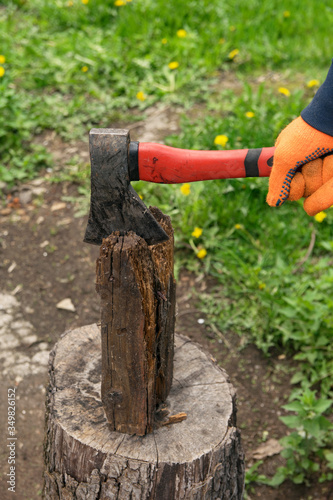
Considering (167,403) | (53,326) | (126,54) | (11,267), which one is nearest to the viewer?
(167,403)

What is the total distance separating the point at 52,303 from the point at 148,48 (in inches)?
117

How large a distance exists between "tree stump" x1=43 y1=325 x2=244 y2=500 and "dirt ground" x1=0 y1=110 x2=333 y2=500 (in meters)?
0.75

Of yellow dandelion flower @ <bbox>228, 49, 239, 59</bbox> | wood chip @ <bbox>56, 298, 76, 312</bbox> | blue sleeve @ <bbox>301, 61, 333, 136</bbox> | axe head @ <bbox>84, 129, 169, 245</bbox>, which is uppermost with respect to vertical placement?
blue sleeve @ <bbox>301, 61, 333, 136</bbox>

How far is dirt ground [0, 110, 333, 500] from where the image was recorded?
110 inches

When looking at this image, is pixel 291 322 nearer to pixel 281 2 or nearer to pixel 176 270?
pixel 176 270

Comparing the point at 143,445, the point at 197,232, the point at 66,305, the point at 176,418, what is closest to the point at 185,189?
the point at 197,232

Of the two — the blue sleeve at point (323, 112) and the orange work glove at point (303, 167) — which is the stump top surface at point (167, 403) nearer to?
the orange work glove at point (303, 167)

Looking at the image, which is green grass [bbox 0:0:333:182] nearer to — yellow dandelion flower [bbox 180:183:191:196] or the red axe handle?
yellow dandelion flower [bbox 180:183:191:196]

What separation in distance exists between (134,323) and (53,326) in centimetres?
164

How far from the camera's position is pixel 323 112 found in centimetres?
180

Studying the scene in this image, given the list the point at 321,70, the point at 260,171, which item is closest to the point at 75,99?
the point at 321,70

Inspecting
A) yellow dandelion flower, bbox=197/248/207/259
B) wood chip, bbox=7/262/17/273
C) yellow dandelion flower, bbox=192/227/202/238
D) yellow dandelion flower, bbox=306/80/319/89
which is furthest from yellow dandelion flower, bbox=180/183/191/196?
yellow dandelion flower, bbox=306/80/319/89

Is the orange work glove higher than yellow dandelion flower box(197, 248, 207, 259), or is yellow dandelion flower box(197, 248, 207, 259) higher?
the orange work glove

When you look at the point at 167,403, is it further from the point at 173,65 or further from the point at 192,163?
the point at 173,65
